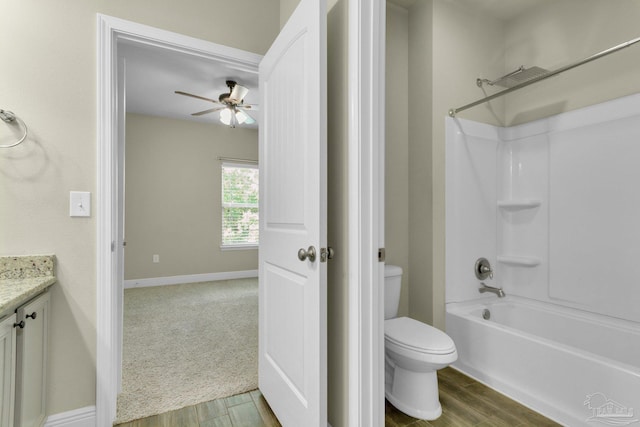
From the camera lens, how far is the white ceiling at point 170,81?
3.12m

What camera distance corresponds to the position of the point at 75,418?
156 cm

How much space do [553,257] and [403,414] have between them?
5.42ft

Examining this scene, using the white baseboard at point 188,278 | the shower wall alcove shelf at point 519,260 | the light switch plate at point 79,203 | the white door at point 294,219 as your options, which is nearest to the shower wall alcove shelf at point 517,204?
the shower wall alcove shelf at point 519,260

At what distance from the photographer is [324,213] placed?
50.3 inches

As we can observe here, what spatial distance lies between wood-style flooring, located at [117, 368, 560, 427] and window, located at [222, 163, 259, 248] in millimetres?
3722

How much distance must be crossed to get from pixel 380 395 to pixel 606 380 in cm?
115

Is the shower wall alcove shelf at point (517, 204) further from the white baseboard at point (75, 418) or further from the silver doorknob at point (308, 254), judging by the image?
the white baseboard at point (75, 418)

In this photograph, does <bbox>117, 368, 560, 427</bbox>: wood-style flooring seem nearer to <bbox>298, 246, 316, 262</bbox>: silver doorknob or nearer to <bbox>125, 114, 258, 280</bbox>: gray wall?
<bbox>298, 246, 316, 262</bbox>: silver doorknob

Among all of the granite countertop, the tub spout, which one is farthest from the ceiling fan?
the tub spout

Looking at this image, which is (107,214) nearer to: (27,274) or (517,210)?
(27,274)

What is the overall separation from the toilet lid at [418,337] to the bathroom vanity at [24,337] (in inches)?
64.2

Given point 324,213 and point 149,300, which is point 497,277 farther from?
point 149,300

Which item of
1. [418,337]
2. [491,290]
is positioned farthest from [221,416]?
[491,290]

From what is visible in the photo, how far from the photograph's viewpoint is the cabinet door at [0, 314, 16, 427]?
1080 millimetres
